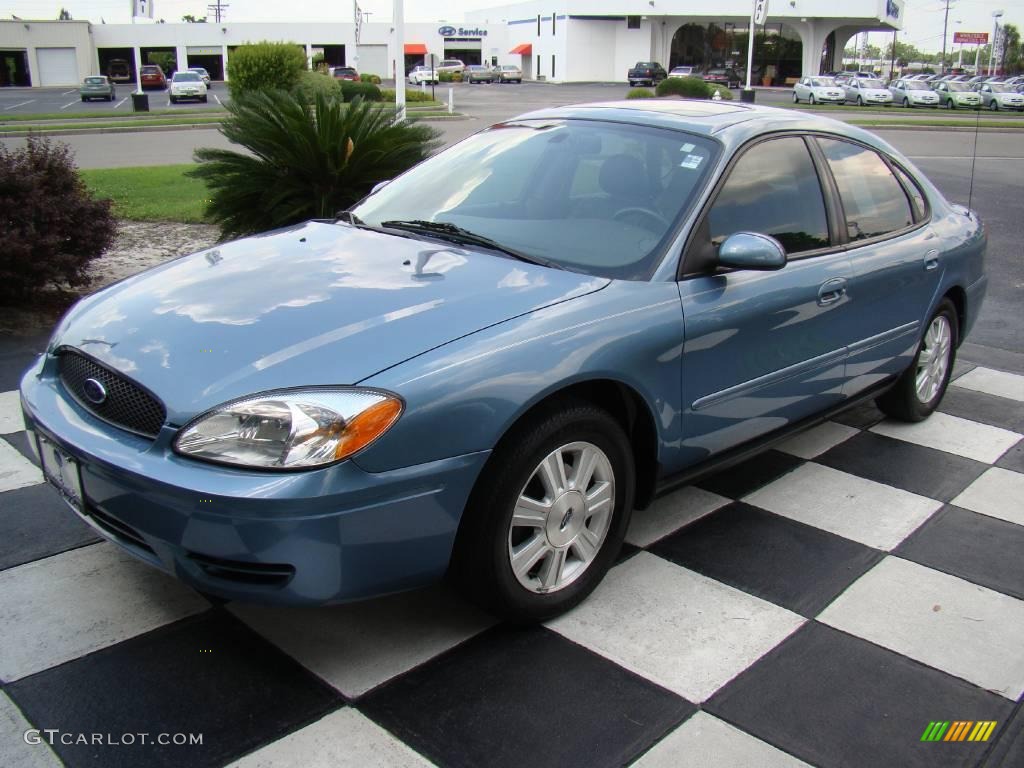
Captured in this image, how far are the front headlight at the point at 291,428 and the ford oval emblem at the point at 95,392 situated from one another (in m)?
0.41

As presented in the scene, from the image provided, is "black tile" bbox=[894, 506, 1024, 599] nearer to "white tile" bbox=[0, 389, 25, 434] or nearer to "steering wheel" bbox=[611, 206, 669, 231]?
"steering wheel" bbox=[611, 206, 669, 231]

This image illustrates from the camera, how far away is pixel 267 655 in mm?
2830

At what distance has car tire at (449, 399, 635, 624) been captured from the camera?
2.71m

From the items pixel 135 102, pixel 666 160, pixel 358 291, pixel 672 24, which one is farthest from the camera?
pixel 672 24

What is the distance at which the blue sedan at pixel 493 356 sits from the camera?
8.11 ft

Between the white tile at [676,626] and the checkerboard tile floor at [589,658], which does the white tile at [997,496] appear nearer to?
the checkerboard tile floor at [589,658]

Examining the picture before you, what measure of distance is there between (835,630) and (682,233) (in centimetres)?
141

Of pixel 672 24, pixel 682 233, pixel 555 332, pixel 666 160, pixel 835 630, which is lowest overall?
pixel 835 630

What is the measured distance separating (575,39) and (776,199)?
7151cm

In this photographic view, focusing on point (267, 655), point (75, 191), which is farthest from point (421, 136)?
point (267, 655)

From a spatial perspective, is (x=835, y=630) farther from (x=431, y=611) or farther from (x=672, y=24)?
(x=672, y=24)

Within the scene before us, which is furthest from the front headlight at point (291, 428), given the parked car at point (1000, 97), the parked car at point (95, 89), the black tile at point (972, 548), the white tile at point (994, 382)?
the parked car at point (95, 89)

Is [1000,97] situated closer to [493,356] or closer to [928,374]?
[928,374]

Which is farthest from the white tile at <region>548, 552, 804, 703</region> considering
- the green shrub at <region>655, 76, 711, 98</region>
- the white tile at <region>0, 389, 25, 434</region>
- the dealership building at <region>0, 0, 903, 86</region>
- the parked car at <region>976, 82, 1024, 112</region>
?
the dealership building at <region>0, 0, 903, 86</region>
